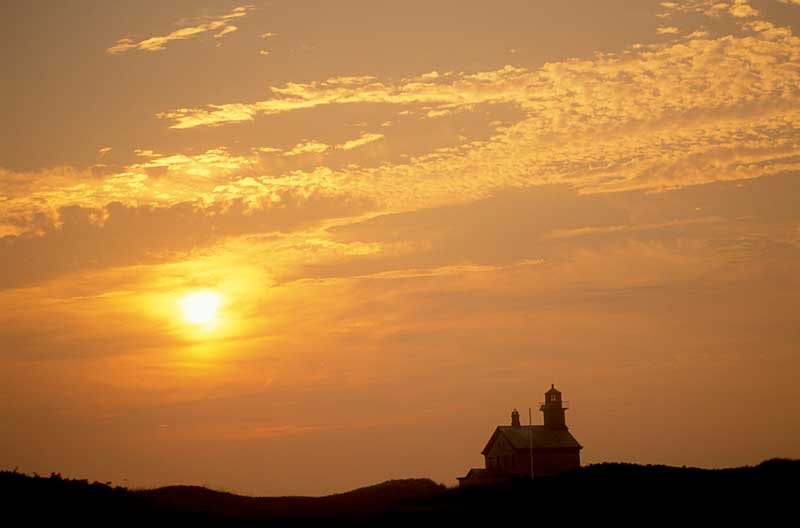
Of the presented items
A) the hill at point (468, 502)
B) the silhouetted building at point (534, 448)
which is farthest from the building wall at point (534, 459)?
the hill at point (468, 502)

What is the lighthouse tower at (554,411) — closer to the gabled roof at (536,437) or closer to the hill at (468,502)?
the gabled roof at (536,437)

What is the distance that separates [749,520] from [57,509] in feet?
97.4

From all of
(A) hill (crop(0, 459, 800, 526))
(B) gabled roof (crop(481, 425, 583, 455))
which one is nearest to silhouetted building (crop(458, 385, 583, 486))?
(B) gabled roof (crop(481, 425, 583, 455))

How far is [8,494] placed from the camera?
41688mm

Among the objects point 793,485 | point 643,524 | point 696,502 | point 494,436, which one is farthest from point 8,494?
point 494,436

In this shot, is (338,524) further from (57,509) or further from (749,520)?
(749,520)

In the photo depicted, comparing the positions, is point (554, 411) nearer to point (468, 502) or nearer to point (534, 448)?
point (534, 448)

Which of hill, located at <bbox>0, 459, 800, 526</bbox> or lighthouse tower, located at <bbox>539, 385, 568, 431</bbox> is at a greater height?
lighthouse tower, located at <bbox>539, 385, 568, 431</bbox>

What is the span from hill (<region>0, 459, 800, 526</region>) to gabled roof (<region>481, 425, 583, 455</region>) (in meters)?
40.7

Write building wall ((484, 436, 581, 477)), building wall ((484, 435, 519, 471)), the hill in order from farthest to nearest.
A: building wall ((484, 435, 519, 471)), building wall ((484, 436, 581, 477)), the hill

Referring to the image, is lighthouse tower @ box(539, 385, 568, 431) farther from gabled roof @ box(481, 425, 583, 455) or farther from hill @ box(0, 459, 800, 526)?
hill @ box(0, 459, 800, 526)

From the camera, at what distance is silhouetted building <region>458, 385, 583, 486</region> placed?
96.1m

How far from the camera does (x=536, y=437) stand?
323 feet

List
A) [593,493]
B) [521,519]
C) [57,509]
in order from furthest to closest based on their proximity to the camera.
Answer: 1. [593,493]
2. [521,519]
3. [57,509]
